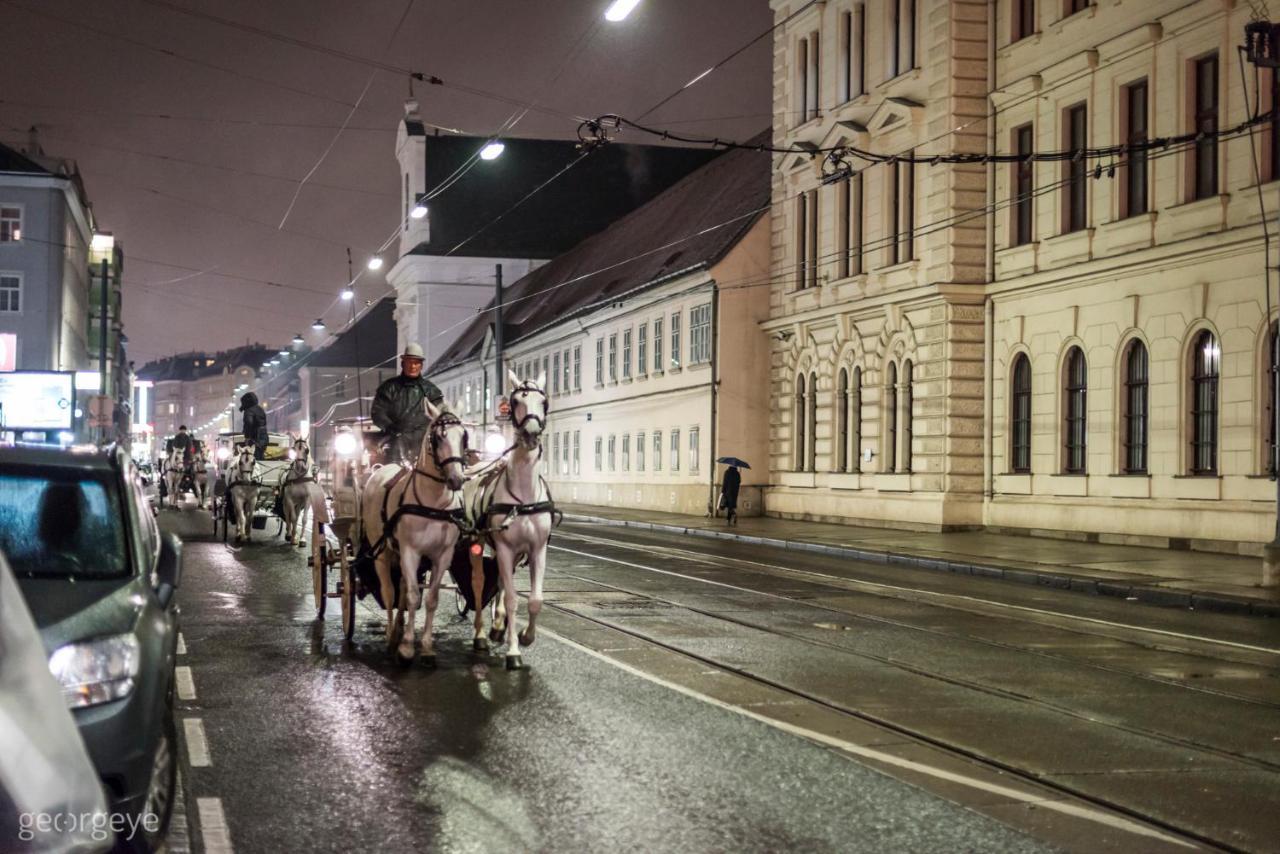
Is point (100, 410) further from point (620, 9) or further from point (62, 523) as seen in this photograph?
point (62, 523)

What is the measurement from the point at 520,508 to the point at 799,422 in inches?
1331

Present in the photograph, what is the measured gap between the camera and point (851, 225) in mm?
41312

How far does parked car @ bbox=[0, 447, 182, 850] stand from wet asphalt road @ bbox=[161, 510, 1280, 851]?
2.65ft

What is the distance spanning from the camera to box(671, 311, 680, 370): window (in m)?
52.2

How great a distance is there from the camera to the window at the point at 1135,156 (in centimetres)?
3088

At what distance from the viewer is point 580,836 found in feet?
21.3

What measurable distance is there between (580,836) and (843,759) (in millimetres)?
2177

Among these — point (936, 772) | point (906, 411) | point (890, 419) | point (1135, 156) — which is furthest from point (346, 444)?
point (890, 419)

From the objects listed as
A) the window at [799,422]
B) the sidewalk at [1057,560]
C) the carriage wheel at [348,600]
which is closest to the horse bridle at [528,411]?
the carriage wheel at [348,600]

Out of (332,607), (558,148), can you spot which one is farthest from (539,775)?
(558,148)

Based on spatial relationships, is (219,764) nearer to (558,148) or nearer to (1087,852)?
(1087,852)

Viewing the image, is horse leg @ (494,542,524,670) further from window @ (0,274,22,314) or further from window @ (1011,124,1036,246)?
window @ (0,274,22,314)

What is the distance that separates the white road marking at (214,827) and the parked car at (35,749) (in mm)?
3646

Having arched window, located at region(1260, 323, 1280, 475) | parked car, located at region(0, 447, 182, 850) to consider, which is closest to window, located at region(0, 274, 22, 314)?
arched window, located at region(1260, 323, 1280, 475)
